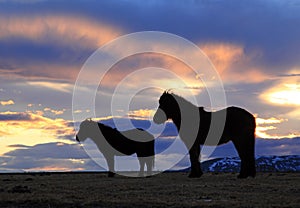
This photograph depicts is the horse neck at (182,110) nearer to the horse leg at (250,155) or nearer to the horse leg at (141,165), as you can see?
the horse leg at (250,155)

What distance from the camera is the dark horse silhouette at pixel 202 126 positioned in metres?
25.7

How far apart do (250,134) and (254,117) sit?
0.88 metres

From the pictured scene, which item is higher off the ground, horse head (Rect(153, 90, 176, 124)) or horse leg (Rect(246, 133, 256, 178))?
horse head (Rect(153, 90, 176, 124))

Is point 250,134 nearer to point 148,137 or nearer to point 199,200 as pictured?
point 148,137

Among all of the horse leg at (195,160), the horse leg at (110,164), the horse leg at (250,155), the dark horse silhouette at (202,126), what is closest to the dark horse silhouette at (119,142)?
the horse leg at (110,164)

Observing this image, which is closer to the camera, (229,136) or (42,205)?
(42,205)

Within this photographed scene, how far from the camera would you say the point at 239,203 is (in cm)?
1441

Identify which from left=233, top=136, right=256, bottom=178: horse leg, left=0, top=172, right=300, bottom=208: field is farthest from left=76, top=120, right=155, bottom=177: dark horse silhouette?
left=0, top=172, right=300, bottom=208: field

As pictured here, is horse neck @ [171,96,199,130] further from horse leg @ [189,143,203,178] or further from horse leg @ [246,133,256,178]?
horse leg @ [246,133,256,178]

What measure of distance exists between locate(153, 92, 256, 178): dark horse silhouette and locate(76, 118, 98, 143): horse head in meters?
6.65

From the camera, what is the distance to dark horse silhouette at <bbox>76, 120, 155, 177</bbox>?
3206cm

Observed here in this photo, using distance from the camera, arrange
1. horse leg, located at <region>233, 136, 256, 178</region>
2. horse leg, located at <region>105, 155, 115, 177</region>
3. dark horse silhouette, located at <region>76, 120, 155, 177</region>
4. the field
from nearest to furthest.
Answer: the field, horse leg, located at <region>233, 136, 256, 178</region>, horse leg, located at <region>105, 155, 115, 177</region>, dark horse silhouette, located at <region>76, 120, 155, 177</region>

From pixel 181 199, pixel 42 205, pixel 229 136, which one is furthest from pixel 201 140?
pixel 42 205

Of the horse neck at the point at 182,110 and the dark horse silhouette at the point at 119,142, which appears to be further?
the dark horse silhouette at the point at 119,142
